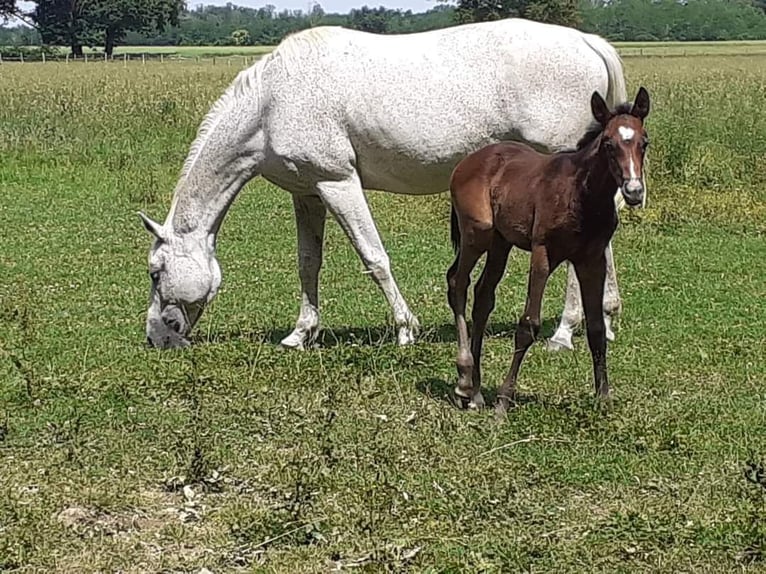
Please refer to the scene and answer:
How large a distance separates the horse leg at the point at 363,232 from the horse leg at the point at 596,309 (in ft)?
6.53

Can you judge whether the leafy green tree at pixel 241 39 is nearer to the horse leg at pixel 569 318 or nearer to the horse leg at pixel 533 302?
the horse leg at pixel 569 318

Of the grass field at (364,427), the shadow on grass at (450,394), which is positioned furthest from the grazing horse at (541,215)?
the grass field at (364,427)

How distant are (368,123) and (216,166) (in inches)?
43.9

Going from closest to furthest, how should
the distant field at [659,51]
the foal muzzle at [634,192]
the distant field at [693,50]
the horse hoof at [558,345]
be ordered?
1. the foal muzzle at [634,192]
2. the horse hoof at [558,345]
3. the distant field at [693,50]
4. the distant field at [659,51]

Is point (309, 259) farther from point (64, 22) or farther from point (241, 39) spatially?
Answer: point (241, 39)

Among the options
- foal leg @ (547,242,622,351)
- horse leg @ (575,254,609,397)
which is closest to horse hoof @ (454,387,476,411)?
horse leg @ (575,254,609,397)

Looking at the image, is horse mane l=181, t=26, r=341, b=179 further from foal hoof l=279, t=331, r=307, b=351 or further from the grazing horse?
the grazing horse

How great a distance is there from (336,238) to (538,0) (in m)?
32.0

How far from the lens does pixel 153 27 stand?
65.6 meters

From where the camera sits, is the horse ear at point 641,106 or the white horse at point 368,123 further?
the white horse at point 368,123

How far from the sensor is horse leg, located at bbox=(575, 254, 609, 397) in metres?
5.93

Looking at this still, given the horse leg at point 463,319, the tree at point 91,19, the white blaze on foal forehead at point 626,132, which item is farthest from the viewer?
the tree at point 91,19

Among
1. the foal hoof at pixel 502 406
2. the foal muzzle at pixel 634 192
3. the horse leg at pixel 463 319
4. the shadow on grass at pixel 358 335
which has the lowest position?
the shadow on grass at pixel 358 335

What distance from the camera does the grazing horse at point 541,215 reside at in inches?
218
